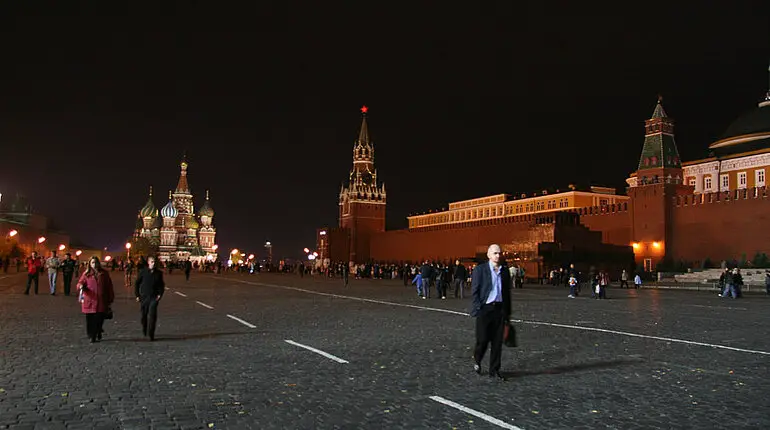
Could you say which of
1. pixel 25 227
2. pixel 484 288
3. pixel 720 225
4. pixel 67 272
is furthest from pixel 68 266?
pixel 25 227

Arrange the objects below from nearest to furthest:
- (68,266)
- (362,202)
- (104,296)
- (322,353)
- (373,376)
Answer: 1. (373,376)
2. (322,353)
3. (104,296)
4. (68,266)
5. (362,202)

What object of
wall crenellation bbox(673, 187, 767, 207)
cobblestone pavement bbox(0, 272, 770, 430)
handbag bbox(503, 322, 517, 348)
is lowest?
cobblestone pavement bbox(0, 272, 770, 430)

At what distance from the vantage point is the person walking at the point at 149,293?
364 inches

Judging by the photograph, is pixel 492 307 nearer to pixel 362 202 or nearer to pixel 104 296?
pixel 104 296

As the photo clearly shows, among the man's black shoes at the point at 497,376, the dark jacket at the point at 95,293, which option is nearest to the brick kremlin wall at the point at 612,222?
the dark jacket at the point at 95,293

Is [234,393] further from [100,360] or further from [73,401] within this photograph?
[100,360]

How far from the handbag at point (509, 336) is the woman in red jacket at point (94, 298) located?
5620 millimetres

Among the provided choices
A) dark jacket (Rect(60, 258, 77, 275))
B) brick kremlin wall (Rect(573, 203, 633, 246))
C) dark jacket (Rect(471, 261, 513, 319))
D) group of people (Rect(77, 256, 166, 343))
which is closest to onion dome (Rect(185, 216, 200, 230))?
brick kremlin wall (Rect(573, 203, 633, 246))

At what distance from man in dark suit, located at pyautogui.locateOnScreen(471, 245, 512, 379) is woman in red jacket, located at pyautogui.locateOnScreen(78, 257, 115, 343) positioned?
5.32 m

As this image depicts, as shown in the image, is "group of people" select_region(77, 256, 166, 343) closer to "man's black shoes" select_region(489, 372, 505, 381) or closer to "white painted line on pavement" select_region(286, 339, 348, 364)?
"white painted line on pavement" select_region(286, 339, 348, 364)

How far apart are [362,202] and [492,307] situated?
78.9 m

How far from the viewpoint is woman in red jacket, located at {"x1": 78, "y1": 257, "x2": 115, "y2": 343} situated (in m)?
9.03

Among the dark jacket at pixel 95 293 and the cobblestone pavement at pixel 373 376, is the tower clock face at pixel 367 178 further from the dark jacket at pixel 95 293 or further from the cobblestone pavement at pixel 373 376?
the dark jacket at pixel 95 293

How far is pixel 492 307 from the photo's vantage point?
638 cm
